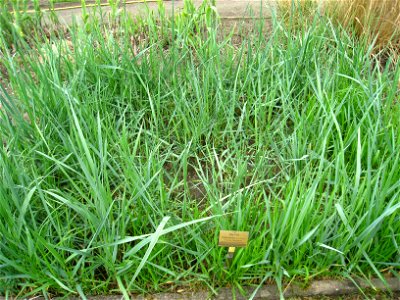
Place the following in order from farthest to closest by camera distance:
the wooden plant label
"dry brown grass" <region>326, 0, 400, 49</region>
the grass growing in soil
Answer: "dry brown grass" <region>326, 0, 400, 49</region>
the grass growing in soil
the wooden plant label

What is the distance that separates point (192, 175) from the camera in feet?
6.63

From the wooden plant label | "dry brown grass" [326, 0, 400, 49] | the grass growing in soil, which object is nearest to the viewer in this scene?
the wooden plant label

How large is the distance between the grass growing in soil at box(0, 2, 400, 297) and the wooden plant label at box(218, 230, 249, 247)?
0.09 metres

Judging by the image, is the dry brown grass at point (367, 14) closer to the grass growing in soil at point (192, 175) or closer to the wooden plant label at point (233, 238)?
the grass growing in soil at point (192, 175)

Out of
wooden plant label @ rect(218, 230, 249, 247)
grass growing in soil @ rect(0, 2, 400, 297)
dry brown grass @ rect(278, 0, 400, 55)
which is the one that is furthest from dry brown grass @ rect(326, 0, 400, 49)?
wooden plant label @ rect(218, 230, 249, 247)

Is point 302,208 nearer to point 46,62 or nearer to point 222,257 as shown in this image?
point 222,257

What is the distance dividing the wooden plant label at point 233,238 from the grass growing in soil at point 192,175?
0.29 ft

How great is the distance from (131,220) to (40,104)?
2.27 ft

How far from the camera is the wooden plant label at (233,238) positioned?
4.66 feet

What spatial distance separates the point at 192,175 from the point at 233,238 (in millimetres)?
619

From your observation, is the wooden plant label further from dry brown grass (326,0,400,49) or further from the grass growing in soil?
dry brown grass (326,0,400,49)

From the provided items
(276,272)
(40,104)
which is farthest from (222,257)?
(40,104)

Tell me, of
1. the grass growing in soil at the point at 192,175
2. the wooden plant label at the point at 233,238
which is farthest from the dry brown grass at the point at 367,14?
the wooden plant label at the point at 233,238

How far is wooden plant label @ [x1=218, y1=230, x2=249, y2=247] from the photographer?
56.0 inches
